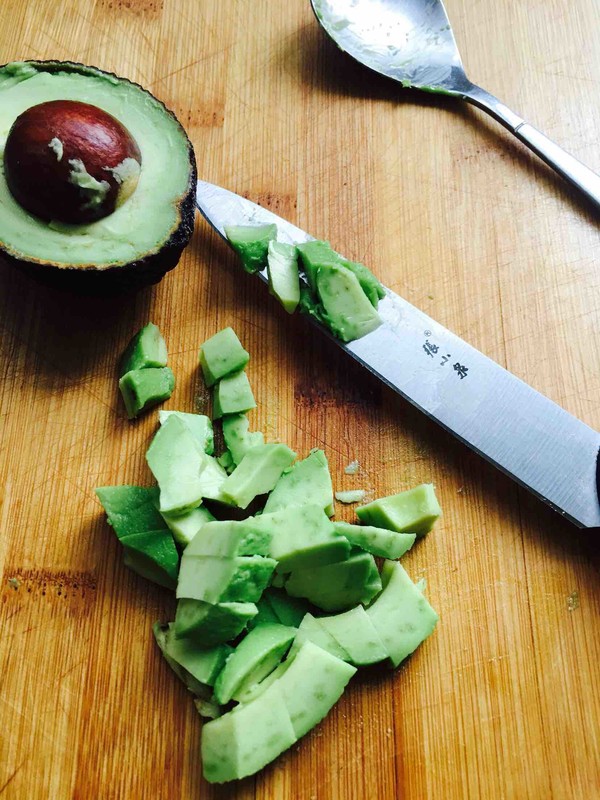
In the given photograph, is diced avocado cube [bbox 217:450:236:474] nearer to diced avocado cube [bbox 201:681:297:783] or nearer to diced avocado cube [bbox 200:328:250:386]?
diced avocado cube [bbox 200:328:250:386]

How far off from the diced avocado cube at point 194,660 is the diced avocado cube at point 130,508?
0.71 ft

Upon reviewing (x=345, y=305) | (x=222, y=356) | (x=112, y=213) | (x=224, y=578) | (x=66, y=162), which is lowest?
(x=224, y=578)

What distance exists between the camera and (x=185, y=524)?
151 centimetres

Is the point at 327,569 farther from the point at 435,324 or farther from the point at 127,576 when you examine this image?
the point at 435,324

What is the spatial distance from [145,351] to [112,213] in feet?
1.06

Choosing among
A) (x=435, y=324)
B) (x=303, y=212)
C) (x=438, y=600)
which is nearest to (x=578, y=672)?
(x=438, y=600)

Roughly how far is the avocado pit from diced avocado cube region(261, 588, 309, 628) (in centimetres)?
90

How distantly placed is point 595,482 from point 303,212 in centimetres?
98

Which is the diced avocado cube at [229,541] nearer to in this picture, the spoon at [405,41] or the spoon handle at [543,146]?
the spoon handle at [543,146]

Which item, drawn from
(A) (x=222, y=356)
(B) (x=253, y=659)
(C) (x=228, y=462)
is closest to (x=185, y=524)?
(C) (x=228, y=462)

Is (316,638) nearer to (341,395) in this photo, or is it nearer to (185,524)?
(185,524)

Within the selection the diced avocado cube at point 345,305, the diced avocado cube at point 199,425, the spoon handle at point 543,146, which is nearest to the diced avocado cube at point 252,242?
the diced avocado cube at point 345,305

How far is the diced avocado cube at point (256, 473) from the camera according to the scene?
5.07ft

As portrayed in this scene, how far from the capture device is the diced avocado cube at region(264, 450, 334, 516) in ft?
5.15
